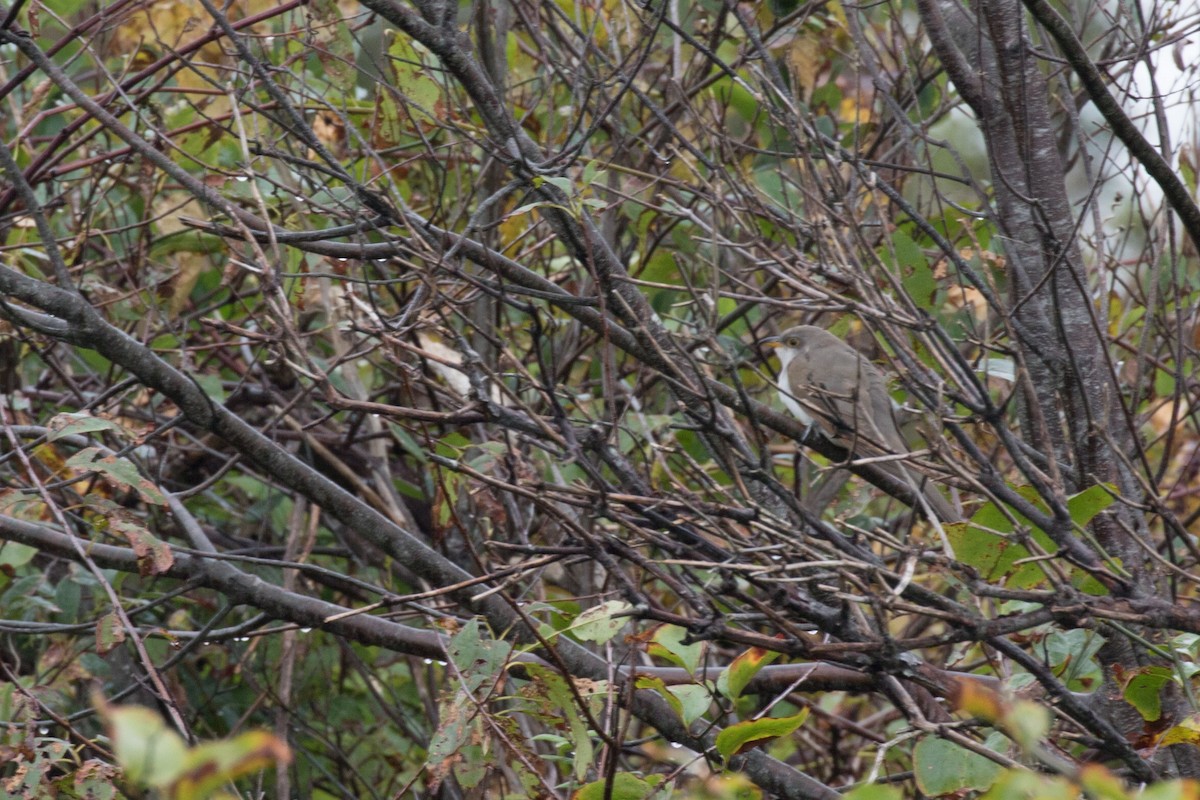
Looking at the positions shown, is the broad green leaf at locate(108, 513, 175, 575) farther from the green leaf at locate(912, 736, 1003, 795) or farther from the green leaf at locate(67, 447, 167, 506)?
the green leaf at locate(912, 736, 1003, 795)

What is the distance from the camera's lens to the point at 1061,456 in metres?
3.46

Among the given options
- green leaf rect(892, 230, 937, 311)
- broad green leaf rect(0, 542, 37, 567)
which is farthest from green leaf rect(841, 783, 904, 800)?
→ broad green leaf rect(0, 542, 37, 567)

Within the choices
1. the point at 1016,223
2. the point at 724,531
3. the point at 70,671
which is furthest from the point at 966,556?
the point at 70,671

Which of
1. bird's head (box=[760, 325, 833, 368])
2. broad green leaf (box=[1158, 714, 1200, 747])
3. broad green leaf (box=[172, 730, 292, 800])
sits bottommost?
broad green leaf (box=[1158, 714, 1200, 747])

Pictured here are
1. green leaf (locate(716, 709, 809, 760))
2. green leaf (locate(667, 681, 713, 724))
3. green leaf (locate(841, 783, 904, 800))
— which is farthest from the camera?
green leaf (locate(667, 681, 713, 724))

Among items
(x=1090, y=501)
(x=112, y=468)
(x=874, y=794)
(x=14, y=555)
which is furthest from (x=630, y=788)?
(x=14, y=555)

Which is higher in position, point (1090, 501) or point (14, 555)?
point (1090, 501)

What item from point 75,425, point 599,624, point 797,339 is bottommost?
point 599,624

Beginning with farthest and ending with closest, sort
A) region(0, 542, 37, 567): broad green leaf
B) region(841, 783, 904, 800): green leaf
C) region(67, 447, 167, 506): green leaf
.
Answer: region(0, 542, 37, 567): broad green leaf, region(67, 447, 167, 506): green leaf, region(841, 783, 904, 800): green leaf

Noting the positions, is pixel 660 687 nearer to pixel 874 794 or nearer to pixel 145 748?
pixel 874 794

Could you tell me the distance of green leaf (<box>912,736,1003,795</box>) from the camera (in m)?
2.54

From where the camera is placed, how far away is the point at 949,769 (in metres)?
2.56

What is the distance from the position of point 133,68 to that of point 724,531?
4365 mm

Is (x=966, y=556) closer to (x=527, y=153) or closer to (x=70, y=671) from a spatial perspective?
(x=527, y=153)
